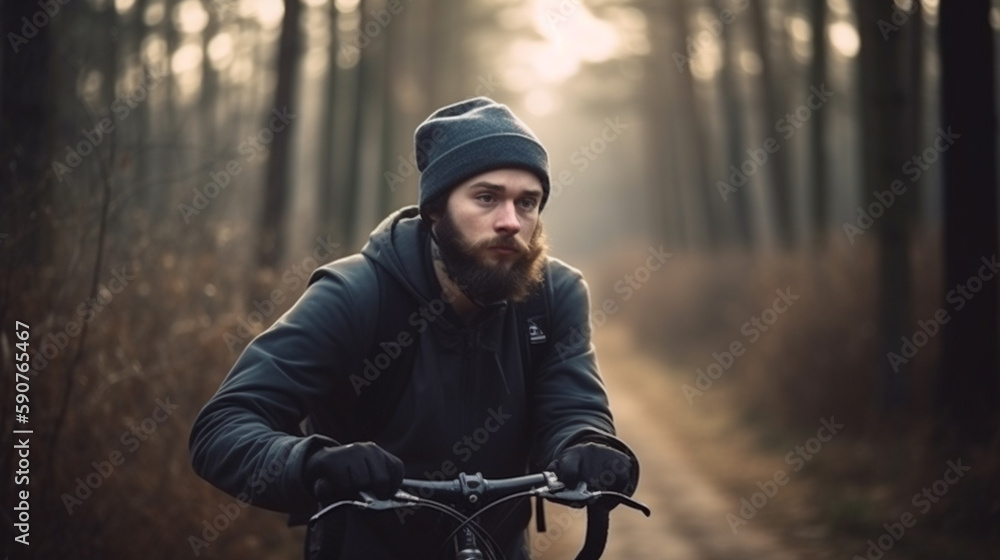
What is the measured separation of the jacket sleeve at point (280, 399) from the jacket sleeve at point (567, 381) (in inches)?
22.7

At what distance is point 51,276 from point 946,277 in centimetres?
621

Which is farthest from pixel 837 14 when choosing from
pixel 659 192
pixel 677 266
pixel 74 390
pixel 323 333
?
pixel 323 333

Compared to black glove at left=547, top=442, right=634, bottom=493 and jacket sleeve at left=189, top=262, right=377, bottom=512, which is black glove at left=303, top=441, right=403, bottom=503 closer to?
jacket sleeve at left=189, top=262, right=377, bottom=512

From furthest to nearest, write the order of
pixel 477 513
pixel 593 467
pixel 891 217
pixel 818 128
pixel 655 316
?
pixel 655 316 < pixel 818 128 < pixel 891 217 < pixel 593 467 < pixel 477 513

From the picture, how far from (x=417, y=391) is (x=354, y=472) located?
0.55m

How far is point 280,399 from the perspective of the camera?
9.02ft

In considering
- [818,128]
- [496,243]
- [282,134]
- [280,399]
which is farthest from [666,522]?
[818,128]

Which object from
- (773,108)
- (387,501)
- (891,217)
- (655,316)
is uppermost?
(773,108)

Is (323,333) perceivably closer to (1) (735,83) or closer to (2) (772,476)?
(2) (772,476)

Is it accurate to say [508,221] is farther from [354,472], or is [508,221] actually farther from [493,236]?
[354,472]

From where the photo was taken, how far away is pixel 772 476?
32.6ft

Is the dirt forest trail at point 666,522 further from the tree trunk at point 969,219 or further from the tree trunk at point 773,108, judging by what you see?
the tree trunk at point 773,108

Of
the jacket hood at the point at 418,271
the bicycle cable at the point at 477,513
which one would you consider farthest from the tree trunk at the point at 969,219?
the bicycle cable at the point at 477,513

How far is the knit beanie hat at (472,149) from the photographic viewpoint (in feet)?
9.71
